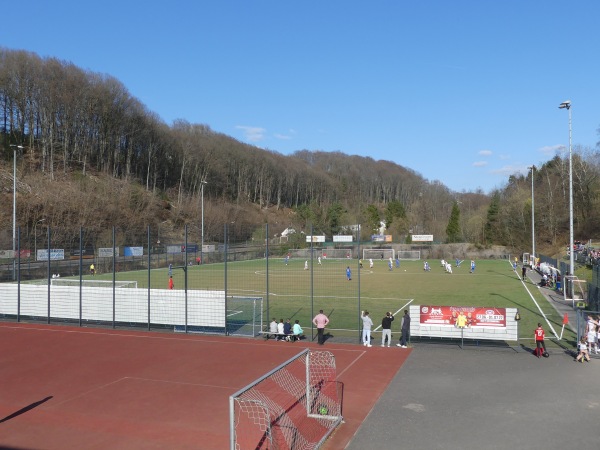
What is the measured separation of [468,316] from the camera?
19422 millimetres

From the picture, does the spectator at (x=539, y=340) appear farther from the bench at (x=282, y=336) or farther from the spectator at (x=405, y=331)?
the bench at (x=282, y=336)

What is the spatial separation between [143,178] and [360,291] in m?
81.0

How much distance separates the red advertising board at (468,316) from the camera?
19172mm

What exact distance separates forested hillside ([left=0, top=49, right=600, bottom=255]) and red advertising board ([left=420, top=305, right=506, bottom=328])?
1709 inches

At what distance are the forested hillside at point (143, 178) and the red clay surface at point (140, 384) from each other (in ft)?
119

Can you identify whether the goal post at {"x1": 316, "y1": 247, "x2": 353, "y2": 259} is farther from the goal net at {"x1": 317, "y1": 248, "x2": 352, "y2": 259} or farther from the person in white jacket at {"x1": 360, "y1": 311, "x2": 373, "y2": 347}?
the person in white jacket at {"x1": 360, "y1": 311, "x2": 373, "y2": 347}

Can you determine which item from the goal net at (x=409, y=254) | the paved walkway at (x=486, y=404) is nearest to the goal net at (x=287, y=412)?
the paved walkway at (x=486, y=404)

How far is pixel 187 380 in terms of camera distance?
598 inches

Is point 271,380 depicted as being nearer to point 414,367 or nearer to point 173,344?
point 414,367

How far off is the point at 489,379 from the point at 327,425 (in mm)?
6206

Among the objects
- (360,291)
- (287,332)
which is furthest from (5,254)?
(287,332)

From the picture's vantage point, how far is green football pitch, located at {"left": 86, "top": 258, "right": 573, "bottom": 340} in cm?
2655

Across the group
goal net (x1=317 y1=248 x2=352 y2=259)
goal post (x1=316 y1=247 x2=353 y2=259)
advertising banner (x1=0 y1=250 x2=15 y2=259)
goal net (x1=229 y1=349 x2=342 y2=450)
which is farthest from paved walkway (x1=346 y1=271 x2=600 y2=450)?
goal net (x1=317 y1=248 x2=352 y2=259)

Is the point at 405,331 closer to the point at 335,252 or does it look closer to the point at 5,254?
the point at 5,254
